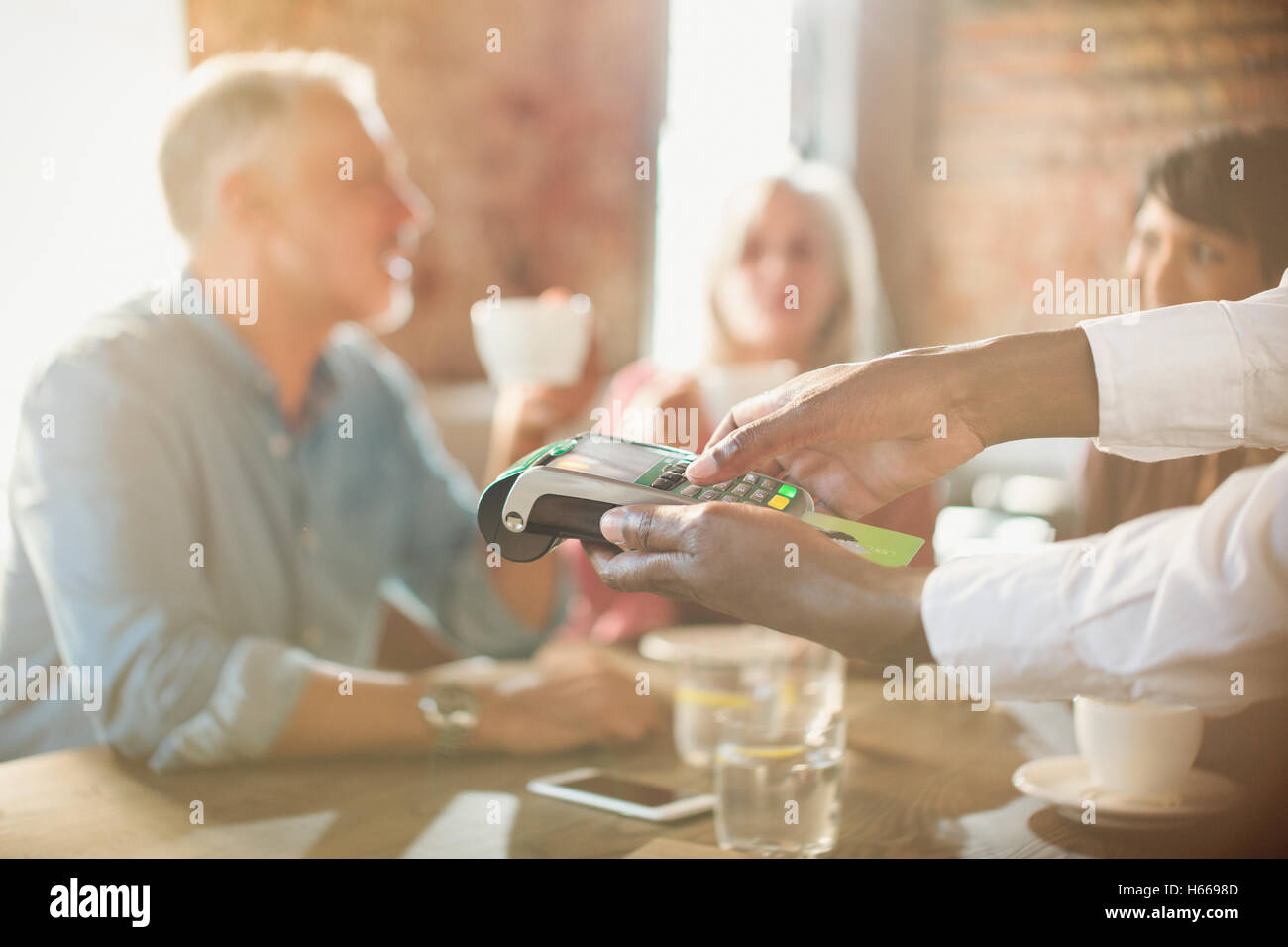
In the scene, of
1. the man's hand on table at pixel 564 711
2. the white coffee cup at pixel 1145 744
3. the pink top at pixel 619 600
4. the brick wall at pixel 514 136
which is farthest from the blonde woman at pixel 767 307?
the white coffee cup at pixel 1145 744

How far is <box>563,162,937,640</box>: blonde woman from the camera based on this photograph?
5.16 feet

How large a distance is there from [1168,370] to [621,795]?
1.42 ft

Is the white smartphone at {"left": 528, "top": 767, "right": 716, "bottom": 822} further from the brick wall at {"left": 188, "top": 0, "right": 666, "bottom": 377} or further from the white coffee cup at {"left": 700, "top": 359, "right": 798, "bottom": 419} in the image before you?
the brick wall at {"left": 188, "top": 0, "right": 666, "bottom": 377}

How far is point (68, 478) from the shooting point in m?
0.99

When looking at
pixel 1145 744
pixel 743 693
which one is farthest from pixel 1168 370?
pixel 743 693

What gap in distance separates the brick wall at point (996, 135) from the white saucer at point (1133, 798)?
997mm

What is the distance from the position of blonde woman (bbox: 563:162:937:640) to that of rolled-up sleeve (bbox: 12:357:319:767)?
66 cm

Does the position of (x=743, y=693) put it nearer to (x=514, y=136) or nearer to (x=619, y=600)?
(x=619, y=600)

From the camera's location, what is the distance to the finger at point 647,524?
61cm

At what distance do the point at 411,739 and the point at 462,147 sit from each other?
5.74 ft

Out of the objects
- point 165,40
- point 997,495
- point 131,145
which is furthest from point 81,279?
point 997,495

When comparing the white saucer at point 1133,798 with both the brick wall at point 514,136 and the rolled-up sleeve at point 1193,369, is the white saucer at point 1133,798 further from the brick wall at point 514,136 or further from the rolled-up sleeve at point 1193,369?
the brick wall at point 514,136

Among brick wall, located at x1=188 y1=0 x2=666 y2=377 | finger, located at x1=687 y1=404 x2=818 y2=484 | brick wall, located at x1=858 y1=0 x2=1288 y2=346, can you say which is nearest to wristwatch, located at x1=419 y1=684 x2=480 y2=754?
finger, located at x1=687 y1=404 x2=818 y2=484

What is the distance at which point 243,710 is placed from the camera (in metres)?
0.86
